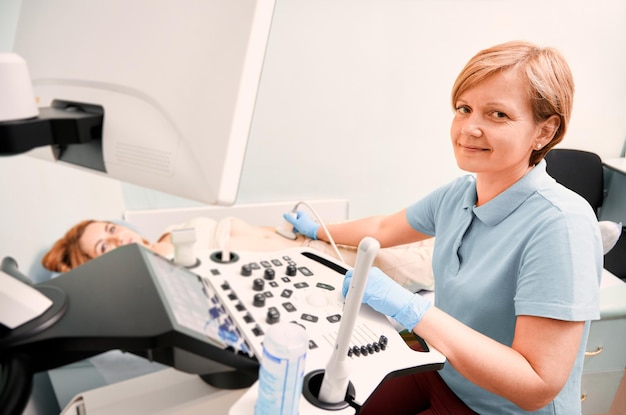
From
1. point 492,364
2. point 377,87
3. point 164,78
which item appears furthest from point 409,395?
point 377,87

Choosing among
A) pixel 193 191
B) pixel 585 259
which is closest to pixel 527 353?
pixel 585 259

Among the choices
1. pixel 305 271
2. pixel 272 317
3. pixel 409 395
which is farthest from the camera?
pixel 409 395

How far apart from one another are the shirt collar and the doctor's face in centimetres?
4

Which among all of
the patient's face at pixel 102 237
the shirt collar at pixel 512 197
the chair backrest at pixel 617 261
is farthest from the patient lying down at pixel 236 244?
the chair backrest at pixel 617 261

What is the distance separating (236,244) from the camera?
1.52 meters

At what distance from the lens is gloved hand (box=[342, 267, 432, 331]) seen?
2.92ft

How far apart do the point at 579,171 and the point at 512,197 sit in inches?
65.1

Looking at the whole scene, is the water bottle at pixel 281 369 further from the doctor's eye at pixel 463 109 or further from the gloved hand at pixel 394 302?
the doctor's eye at pixel 463 109

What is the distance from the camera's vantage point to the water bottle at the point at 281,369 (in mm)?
560

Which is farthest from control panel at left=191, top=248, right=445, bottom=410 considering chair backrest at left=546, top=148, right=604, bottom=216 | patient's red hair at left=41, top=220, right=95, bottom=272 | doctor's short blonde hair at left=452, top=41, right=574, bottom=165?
chair backrest at left=546, top=148, right=604, bottom=216

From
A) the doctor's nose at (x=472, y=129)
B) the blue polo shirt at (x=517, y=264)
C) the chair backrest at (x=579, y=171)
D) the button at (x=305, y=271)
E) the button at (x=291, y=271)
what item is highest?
the doctor's nose at (x=472, y=129)

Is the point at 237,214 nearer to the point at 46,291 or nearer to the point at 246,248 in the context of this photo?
the point at 246,248

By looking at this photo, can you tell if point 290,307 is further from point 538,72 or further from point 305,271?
point 538,72

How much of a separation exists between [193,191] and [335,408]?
1.38ft
